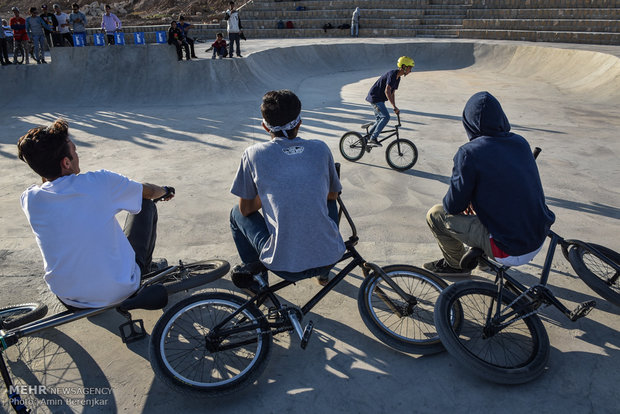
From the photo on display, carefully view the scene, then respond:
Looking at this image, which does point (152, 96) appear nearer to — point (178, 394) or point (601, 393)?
point (178, 394)

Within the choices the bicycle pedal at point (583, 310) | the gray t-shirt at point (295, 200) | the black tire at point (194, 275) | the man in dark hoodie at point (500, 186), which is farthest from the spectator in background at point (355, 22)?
the bicycle pedal at point (583, 310)

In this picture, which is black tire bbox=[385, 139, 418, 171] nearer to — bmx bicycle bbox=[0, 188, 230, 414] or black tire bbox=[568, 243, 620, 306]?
black tire bbox=[568, 243, 620, 306]

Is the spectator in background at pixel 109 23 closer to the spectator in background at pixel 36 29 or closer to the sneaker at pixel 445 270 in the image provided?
the spectator in background at pixel 36 29

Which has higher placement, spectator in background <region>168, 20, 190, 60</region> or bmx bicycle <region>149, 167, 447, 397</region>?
spectator in background <region>168, 20, 190, 60</region>

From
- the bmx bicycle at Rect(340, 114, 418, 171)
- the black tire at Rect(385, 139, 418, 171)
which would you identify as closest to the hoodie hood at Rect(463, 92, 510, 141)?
the bmx bicycle at Rect(340, 114, 418, 171)

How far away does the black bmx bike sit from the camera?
9.72 ft

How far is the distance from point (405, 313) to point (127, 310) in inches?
85.0

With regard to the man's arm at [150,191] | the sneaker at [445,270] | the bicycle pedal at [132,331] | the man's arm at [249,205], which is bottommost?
the sneaker at [445,270]

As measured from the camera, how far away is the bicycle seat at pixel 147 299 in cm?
299

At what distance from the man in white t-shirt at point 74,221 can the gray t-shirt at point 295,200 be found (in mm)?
988

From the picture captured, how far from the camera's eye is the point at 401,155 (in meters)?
Answer: 7.84

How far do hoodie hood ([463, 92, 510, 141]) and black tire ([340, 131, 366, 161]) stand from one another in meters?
4.82

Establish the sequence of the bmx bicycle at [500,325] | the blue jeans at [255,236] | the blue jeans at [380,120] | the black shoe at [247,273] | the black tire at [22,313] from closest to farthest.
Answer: the bmx bicycle at [500,325]
the blue jeans at [255,236]
the black shoe at [247,273]
the black tire at [22,313]
the blue jeans at [380,120]

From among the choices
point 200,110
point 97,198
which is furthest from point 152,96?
point 97,198
